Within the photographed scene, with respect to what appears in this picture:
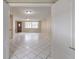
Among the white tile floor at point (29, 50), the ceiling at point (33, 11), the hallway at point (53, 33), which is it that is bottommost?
the white tile floor at point (29, 50)

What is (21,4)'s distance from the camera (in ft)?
11.2

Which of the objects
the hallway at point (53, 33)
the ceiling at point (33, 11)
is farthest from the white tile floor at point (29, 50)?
the ceiling at point (33, 11)

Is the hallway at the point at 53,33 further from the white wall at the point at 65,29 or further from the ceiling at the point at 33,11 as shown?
the ceiling at the point at 33,11

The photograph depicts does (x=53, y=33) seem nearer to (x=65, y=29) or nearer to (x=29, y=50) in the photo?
(x=65, y=29)

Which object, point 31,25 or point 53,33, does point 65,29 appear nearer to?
point 53,33

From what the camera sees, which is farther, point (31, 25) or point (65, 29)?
point (31, 25)

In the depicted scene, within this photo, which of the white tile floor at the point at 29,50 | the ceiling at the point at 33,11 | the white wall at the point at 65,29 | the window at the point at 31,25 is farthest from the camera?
the window at the point at 31,25

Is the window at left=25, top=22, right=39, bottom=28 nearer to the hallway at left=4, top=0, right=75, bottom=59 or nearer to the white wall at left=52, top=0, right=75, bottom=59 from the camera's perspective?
the hallway at left=4, top=0, right=75, bottom=59

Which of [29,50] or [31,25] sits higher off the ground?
[31,25]

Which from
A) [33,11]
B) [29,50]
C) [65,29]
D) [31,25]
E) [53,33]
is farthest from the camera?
[31,25]

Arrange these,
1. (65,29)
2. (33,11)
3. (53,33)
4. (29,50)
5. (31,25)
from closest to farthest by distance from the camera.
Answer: (65,29)
(53,33)
(29,50)
(33,11)
(31,25)

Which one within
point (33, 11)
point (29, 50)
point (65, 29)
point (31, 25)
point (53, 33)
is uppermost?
point (33, 11)

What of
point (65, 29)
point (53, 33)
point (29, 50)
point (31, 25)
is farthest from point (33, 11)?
point (31, 25)
